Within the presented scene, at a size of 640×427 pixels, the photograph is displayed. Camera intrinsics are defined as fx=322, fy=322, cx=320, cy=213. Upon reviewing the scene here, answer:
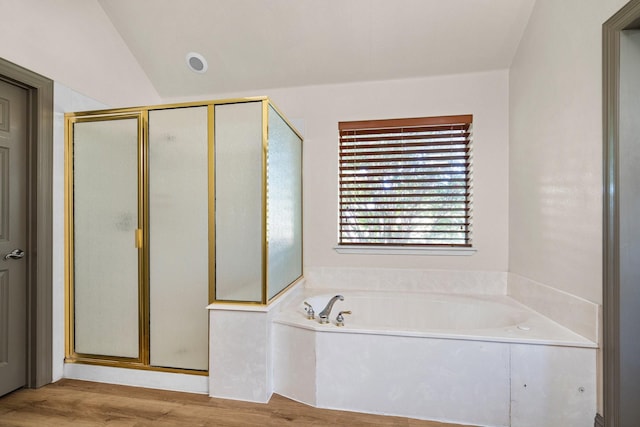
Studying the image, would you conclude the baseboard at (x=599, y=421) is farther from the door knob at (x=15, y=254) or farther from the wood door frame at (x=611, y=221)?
the door knob at (x=15, y=254)

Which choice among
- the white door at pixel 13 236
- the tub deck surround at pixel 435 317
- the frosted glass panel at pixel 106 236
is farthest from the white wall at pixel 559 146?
the white door at pixel 13 236

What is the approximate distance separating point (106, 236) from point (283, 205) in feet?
4.08

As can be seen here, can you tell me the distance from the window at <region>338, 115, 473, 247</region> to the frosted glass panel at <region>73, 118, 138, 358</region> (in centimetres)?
167

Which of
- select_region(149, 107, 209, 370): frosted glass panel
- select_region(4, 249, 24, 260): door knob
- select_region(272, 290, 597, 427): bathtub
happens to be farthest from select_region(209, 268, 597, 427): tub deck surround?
select_region(4, 249, 24, 260): door knob

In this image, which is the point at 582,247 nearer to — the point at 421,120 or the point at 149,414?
the point at 421,120

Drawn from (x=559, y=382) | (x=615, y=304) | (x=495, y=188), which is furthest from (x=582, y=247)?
(x=495, y=188)

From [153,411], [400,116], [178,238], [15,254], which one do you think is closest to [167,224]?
[178,238]

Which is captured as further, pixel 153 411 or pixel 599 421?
pixel 153 411

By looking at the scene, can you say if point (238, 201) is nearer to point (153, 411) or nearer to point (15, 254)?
point (153, 411)

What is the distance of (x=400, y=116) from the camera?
281cm

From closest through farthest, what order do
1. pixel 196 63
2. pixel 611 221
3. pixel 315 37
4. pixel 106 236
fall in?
pixel 611 221, pixel 106 236, pixel 315 37, pixel 196 63

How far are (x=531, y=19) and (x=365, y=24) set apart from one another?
114 cm

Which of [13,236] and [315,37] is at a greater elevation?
[315,37]

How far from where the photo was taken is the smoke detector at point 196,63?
273 cm
